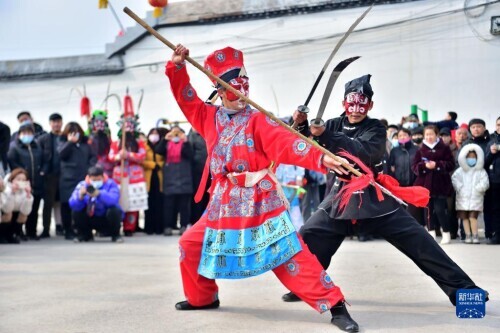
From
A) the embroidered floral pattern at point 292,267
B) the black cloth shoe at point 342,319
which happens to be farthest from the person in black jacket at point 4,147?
the black cloth shoe at point 342,319

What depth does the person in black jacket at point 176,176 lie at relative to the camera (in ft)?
36.3

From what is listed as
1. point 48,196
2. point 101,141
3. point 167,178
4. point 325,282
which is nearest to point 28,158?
point 48,196

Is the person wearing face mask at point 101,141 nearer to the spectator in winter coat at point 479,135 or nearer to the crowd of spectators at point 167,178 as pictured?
the crowd of spectators at point 167,178

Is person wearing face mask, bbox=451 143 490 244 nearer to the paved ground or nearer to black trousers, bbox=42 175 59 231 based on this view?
the paved ground

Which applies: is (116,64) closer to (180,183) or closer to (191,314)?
(180,183)

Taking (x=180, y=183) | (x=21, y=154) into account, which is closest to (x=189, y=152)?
(x=180, y=183)

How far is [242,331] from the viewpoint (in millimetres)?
4922

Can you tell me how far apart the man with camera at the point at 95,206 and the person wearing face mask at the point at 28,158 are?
61cm

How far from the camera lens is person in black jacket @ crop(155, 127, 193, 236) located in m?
11.1

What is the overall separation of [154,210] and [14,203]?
2202 millimetres

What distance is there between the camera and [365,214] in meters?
5.47

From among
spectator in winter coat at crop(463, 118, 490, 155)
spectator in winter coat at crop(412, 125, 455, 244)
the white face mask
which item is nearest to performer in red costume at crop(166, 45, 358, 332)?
spectator in winter coat at crop(412, 125, 455, 244)

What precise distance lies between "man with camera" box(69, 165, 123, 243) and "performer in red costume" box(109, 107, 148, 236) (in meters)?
0.74

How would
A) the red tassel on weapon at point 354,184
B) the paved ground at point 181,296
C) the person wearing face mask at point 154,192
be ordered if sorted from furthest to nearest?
the person wearing face mask at point 154,192 < the red tassel on weapon at point 354,184 < the paved ground at point 181,296
